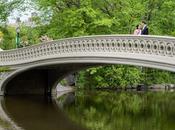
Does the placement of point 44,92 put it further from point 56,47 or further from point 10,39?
point 10,39

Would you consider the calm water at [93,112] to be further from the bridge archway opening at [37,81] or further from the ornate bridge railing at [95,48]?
the ornate bridge railing at [95,48]

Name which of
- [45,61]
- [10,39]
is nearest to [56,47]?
[45,61]

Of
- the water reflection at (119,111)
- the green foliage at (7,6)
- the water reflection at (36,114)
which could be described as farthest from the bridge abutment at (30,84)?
the green foliage at (7,6)

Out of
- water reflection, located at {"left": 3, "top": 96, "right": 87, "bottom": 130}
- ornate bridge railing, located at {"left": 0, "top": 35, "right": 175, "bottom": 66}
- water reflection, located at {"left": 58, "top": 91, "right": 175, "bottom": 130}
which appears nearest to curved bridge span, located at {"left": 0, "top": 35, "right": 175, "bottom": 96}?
ornate bridge railing, located at {"left": 0, "top": 35, "right": 175, "bottom": 66}

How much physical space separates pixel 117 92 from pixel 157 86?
5.73m

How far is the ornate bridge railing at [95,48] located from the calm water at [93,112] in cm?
229

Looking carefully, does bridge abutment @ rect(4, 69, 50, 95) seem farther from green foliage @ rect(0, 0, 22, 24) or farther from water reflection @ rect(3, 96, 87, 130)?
green foliage @ rect(0, 0, 22, 24)

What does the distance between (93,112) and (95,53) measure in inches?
124

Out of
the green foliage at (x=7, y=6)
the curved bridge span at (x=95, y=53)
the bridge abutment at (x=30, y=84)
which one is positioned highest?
the green foliage at (x=7, y=6)

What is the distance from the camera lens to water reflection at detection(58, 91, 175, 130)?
20258 mm

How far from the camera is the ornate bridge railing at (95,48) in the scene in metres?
18.9

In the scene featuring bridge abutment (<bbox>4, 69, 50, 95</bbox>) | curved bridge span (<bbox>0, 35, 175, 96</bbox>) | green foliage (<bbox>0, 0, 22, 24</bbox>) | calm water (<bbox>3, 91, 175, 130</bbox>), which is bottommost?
calm water (<bbox>3, 91, 175, 130</bbox>)

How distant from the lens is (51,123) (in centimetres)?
2000

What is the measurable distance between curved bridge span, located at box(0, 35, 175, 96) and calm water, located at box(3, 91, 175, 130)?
1.95 m
